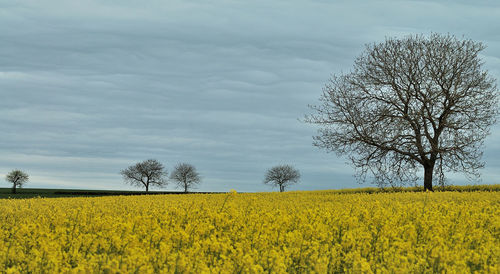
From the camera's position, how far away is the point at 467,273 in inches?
195

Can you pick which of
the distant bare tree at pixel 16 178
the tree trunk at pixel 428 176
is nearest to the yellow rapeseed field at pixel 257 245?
the tree trunk at pixel 428 176

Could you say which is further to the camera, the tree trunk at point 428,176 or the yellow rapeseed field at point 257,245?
the tree trunk at point 428,176

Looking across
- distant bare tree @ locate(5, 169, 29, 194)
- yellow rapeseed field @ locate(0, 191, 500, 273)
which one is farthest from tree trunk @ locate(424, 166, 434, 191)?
distant bare tree @ locate(5, 169, 29, 194)

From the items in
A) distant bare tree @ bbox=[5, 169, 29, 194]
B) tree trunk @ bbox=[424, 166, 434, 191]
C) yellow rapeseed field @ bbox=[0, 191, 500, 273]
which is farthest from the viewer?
distant bare tree @ bbox=[5, 169, 29, 194]

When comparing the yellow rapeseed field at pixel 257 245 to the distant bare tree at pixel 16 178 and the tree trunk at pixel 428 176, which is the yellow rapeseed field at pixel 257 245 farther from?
the distant bare tree at pixel 16 178

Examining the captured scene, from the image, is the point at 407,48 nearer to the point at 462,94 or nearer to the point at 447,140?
the point at 462,94

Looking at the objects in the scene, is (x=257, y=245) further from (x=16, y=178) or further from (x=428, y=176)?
(x=16, y=178)

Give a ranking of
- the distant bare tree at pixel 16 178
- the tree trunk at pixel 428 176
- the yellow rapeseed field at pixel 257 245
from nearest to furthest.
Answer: the yellow rapeseed field at pixel 257 245
the tree trunk at pixel 428 176
the distant bare tree at pixel 16 178

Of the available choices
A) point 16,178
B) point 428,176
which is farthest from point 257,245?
point 16,178

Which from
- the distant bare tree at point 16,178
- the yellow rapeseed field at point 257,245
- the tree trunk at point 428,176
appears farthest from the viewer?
the distant bare tree at point 16,178

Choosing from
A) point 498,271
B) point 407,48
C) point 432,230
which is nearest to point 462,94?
point 407,48

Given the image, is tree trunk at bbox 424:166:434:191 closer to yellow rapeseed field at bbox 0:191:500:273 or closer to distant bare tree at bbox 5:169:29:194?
yellow rapeseed field at bbox 0:191:500:273

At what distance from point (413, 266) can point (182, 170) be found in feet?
204

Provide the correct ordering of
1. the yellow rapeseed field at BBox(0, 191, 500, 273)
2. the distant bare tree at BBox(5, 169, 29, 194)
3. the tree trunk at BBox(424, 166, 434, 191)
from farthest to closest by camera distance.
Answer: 1. the distant bare tree at BBox(5, 169, 29, 194)
2. the tree trunk at BBox(424, 166, 434, 191)
3. the yellow rapeseed field at BBox(0, 191, 500, 273)
